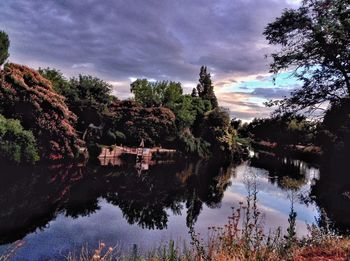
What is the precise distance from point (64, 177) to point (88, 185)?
2.42 m

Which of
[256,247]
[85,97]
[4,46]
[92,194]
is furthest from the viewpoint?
[85,97]

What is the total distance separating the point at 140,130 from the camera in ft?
137

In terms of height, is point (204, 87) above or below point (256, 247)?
above

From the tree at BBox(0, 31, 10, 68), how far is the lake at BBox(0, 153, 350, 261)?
1047 cm

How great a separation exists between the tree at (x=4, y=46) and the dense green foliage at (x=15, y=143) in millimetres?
8220

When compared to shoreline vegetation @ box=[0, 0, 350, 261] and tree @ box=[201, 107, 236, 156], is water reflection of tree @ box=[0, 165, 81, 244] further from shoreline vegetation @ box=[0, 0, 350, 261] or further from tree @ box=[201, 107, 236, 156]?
tree @ box=[201, 107, 236, 156]

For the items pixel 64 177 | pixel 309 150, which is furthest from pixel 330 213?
pixel 309 150

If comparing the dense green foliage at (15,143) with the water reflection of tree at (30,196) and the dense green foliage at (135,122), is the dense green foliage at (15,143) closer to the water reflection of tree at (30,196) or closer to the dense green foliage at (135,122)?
the water reflection of tree at (30,196)

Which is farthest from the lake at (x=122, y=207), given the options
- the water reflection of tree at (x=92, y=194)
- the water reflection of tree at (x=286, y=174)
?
the water reflection of tree at (x=286, y=174)

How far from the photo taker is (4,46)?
100 feet

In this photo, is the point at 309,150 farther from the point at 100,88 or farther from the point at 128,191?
the point at 128,191

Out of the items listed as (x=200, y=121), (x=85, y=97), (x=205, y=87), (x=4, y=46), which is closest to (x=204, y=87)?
(x=205, y=87)

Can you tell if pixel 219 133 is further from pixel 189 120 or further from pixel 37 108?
pixel 37 108

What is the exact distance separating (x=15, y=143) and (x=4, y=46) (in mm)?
10762
